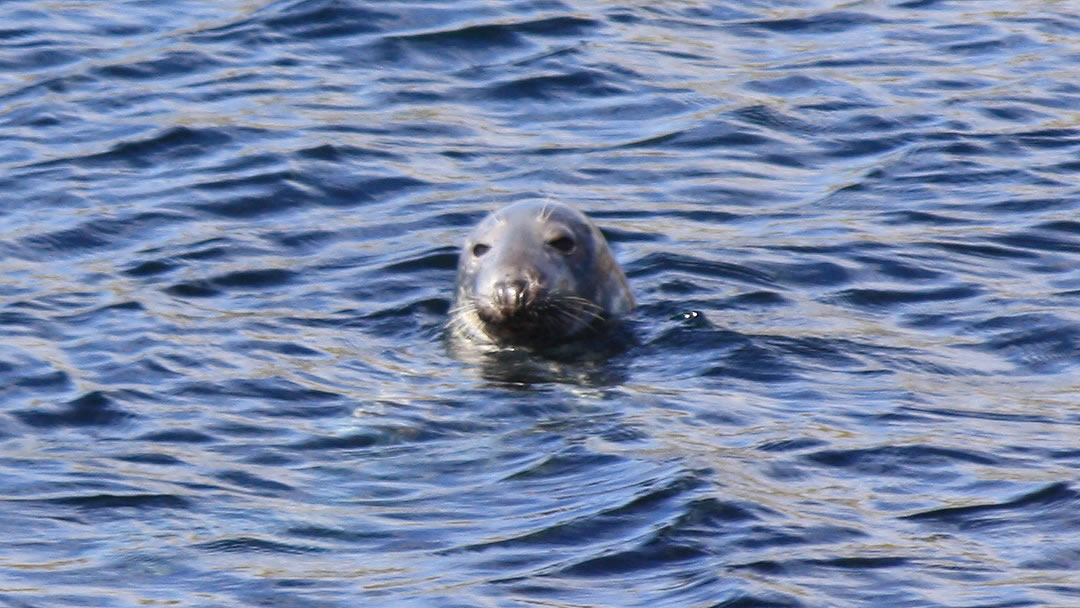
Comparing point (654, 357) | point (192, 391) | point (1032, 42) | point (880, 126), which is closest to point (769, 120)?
point (880, 126)

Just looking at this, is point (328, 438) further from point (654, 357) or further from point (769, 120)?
point (769, 120)

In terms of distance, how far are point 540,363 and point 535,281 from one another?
1.45ft

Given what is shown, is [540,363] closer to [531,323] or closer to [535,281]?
[531,323]

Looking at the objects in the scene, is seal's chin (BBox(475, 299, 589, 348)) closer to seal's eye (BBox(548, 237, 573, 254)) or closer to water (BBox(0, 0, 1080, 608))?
water (BBox(0, 0, 1080, 608))

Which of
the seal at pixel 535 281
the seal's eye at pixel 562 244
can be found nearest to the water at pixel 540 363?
the seal at pixel 535 281

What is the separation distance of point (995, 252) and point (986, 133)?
96.7 inches

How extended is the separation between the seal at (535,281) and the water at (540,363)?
231mm

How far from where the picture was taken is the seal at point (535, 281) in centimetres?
1020

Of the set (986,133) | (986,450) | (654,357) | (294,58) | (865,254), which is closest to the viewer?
(986,450)

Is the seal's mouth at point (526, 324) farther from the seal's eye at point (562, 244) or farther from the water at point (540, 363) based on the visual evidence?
the seal's eye at point (562, 244)

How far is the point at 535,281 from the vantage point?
10.3 metres

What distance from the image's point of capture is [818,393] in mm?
9242

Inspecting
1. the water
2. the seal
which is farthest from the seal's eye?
the water

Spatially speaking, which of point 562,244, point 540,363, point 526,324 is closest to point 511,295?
point 526,324
